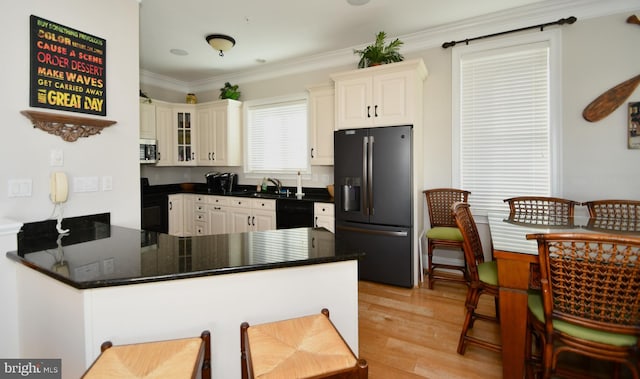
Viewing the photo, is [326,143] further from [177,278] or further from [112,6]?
[177,278]

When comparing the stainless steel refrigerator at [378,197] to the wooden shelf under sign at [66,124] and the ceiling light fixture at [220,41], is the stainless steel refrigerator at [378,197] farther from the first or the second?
the wooden shelf under sign at [66,124]

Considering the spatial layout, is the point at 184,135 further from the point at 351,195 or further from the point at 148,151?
the point at 351,195

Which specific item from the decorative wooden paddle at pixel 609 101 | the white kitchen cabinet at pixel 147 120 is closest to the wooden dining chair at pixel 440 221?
the decorative wooden paddle at pixel 609 101

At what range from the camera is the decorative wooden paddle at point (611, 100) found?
2773mm

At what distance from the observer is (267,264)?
4.29 feet

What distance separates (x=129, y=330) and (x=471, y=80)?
12.4ft

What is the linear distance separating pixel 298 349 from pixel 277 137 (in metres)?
3.93

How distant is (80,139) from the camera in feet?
6.90

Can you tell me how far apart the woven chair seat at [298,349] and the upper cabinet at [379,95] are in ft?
8.25

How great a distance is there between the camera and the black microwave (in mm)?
4469

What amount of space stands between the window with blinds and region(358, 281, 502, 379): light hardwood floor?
1.22m

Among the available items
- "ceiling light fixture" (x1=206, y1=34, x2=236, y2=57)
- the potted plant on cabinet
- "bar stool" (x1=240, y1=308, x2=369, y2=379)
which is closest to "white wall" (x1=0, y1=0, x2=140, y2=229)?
"ceiling light fixture" (x1=206, y1=34, x2=236, y2=57)

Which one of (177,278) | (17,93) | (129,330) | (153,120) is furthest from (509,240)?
(153,120)

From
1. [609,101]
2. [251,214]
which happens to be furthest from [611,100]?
[251,214]
